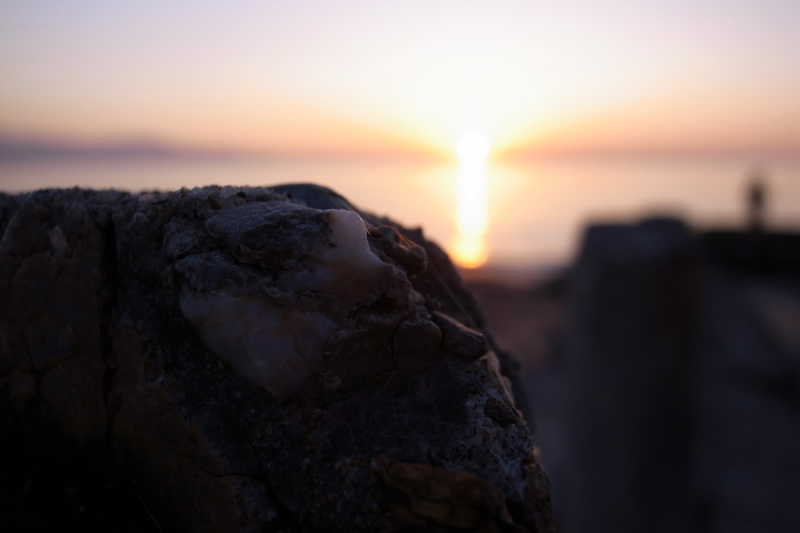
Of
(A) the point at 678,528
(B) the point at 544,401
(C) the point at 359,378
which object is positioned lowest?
(B) the point at 544,401

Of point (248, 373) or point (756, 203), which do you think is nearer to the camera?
point (248, 373)

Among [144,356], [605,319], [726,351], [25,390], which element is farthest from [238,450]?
[726,351]

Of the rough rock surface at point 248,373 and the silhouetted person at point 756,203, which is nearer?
the rough rock surface at point 248,373

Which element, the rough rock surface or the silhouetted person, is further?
the silhouetted person

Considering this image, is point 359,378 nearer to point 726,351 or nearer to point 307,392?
point 307,392

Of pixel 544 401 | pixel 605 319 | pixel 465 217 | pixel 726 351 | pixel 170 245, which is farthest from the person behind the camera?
pixel 465 217
